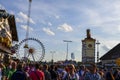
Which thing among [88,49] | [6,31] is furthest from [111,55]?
[6,31]

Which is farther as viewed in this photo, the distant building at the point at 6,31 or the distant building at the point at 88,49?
the distant building at the point at 88,49

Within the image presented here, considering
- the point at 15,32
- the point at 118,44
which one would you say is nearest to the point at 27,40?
the point at 15,32

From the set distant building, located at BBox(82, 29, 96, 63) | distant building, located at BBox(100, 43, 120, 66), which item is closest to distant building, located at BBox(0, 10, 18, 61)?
distant building, located at BBox(82, 29, 96, 63)

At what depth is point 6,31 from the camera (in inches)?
2484

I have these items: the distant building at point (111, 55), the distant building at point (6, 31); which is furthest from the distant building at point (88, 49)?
the distant building at point (6, 31)

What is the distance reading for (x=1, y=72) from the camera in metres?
18.2

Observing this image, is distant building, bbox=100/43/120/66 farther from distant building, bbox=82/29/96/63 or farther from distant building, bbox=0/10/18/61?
distant building, bbox=0/10/18/61

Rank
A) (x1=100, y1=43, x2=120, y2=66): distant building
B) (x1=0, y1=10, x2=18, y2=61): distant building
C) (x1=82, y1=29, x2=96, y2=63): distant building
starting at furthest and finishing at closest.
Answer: (x1=100, y1=43, x2=120, y2=66): distant building, (x1=82, y1=29, x2=96, y2=63): distant building, (x1=0, y1=10, x2=18, y2=61): distant building

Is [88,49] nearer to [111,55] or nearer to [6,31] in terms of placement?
[111,55]

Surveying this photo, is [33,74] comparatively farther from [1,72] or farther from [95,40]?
[95,40]

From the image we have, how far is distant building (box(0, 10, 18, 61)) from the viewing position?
187 feet

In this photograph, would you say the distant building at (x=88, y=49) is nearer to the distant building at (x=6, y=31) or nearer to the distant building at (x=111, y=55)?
the distant building at (x=111, y=55)

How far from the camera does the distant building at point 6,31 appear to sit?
57075mm

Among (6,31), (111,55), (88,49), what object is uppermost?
(88,49)
